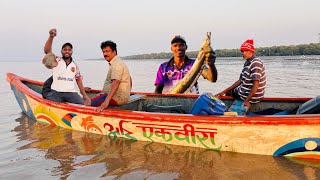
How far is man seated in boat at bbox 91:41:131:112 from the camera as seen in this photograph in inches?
210

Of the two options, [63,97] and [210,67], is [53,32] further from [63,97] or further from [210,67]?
[210,67]

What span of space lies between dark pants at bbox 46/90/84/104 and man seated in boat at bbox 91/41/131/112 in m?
1.08

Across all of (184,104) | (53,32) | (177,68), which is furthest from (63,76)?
(184,104)

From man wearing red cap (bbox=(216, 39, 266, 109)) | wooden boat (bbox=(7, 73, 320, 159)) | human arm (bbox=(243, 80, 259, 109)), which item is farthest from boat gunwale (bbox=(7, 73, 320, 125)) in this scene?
human arm (bbox=(243, 80, 259, 109))

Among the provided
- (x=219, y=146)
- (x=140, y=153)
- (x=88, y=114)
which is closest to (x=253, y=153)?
(x=219, y=146)

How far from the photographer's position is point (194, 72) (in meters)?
6.15

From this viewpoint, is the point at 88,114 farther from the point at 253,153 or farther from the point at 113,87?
the point at 253,153

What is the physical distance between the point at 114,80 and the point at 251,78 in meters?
2.38

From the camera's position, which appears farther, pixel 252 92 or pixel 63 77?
pixel 63 77

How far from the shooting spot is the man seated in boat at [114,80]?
5.34 m

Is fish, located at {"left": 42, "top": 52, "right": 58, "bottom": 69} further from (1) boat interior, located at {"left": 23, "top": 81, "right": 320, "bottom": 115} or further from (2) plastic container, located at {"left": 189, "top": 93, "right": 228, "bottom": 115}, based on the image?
(2) plastic container, located at {"left": 189, "top": 93, "right": 228, "bottom": 115}

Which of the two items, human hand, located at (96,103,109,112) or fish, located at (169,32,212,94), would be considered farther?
fish, located at (169,32,212,94)

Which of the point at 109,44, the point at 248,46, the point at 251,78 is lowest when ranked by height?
the point at 251,78

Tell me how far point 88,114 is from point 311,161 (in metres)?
3.86
